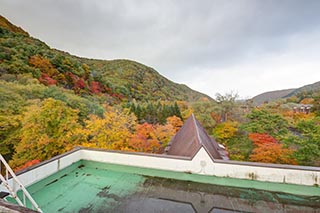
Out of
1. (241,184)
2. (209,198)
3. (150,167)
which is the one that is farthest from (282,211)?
(150,167)

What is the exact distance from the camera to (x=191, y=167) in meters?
3.54

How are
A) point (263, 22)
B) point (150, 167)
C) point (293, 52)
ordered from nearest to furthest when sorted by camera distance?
point (150, 167), point (263, 22), point (293, 52)

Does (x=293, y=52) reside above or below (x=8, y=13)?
below

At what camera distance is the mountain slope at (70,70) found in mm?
15328

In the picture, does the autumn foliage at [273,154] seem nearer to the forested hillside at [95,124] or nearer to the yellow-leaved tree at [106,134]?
the forested hillside at [95,124]

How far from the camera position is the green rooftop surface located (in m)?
2.53

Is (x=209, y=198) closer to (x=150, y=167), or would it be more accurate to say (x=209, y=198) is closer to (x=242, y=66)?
(x=150, y=167)

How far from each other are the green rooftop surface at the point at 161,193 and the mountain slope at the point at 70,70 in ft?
48.7

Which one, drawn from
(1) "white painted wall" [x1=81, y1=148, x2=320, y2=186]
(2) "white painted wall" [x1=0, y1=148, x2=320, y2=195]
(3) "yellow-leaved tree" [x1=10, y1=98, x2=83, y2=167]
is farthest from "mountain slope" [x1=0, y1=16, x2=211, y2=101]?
(1) "white painted wall" [x1=81, y1=148, x2=320, y2=186]

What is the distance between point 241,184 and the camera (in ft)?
10.4

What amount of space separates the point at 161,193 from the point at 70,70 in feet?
72.6

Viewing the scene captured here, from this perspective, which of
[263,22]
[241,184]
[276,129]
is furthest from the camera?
[276,129]

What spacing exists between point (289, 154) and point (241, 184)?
6.33 metres

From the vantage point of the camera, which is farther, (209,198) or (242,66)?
(242,66)
